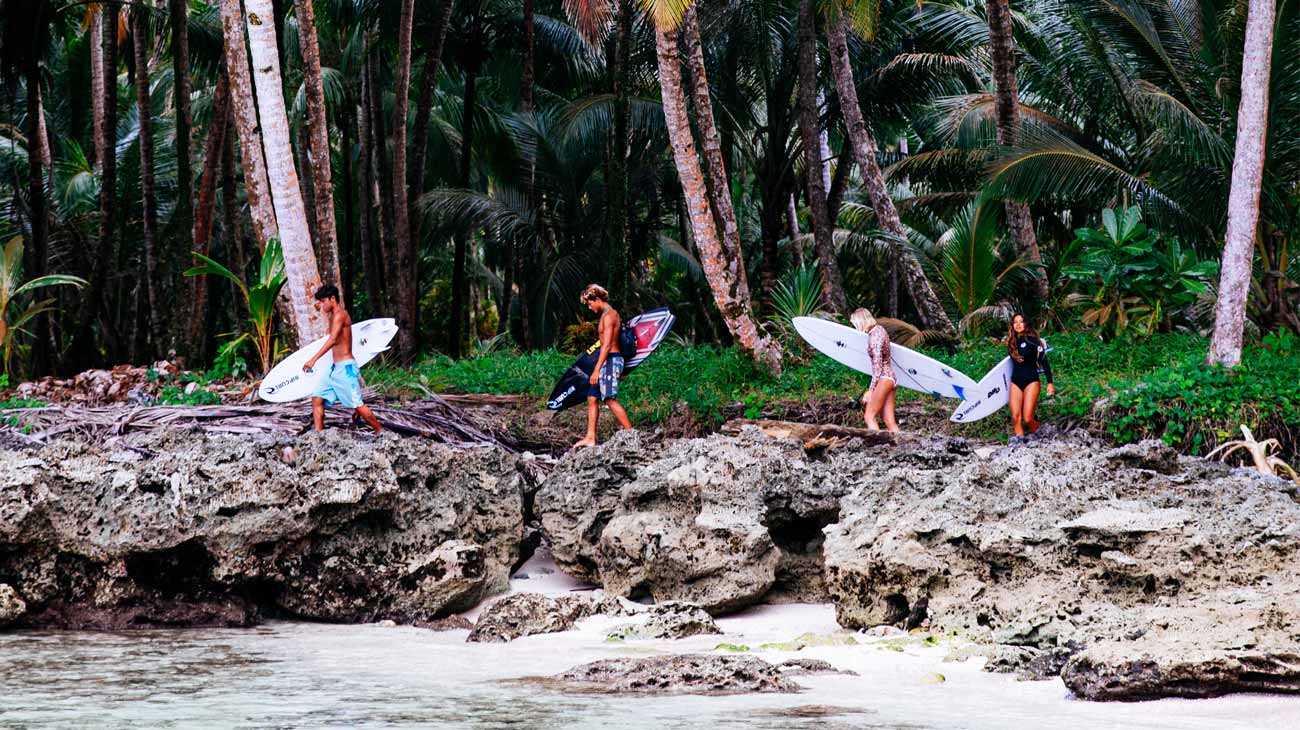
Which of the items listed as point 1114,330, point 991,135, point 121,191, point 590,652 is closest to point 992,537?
point 590,652

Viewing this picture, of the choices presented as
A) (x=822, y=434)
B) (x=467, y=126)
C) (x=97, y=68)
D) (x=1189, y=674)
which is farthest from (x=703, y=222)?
(x=97, y=68)

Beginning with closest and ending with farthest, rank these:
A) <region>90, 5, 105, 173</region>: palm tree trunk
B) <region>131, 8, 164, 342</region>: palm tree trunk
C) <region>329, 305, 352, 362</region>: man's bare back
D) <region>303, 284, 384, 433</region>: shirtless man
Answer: <region>303, 284, 384, 433</region>: shirtless man → <region>329, 305, 352, 362</region>: man's bare back → <region>131, 8, 164, 342</region>: palm tree trunk → <region>90, 5, 105, 173</region>: palm tree trunk

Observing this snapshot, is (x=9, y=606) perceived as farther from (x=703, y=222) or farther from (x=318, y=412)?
(x=703, y=222)

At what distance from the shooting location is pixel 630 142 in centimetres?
2306

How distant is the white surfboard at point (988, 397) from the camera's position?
11430mm

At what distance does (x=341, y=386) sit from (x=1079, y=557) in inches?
227

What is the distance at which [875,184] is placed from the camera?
17.5m

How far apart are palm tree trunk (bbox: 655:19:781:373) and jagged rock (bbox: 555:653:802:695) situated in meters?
7.54

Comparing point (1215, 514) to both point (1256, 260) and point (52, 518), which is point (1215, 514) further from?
point (1256, 260)

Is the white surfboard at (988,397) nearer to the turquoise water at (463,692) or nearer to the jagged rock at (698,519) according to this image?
the jagged rock at (698,519)

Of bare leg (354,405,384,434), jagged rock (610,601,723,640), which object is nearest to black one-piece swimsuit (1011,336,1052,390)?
jagged rock (610,601,723,640)

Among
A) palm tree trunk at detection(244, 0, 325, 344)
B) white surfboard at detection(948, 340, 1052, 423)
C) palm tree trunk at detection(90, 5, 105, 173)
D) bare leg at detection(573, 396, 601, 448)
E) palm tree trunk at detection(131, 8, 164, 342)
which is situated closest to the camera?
bare leg at detection(573, 396, 601, 448)

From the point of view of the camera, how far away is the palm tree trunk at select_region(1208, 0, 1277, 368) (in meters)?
12.0

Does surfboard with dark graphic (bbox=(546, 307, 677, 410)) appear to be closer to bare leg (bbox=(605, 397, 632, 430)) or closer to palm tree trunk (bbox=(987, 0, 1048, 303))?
bare leg (bbox=(605, 397, 632, 430))
